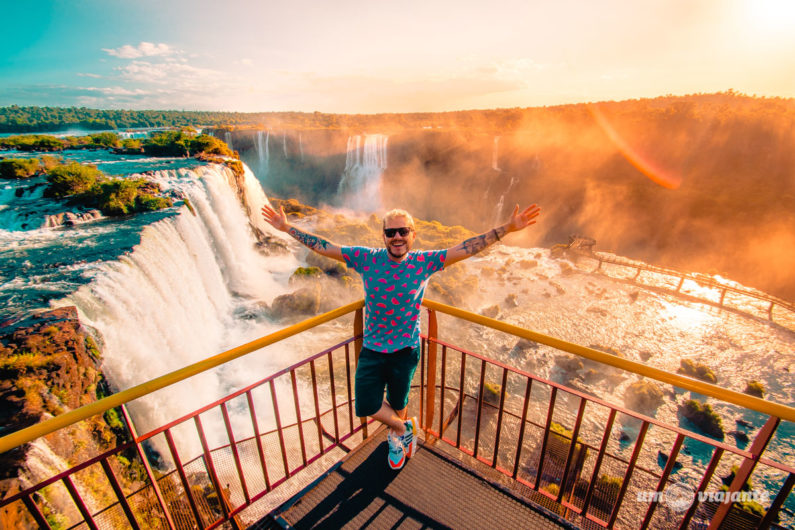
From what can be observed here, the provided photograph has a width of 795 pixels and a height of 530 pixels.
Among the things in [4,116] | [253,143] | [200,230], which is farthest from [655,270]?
[4,116]

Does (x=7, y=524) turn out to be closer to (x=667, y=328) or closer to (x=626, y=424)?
(x=626, y=424)

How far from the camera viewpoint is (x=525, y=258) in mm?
23422

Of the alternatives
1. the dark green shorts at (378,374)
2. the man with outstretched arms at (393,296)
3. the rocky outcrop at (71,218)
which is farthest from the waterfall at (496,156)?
the dark green shorts at (378,374)

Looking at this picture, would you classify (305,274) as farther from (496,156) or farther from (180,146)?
(496,156)

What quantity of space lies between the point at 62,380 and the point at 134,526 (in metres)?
4.65

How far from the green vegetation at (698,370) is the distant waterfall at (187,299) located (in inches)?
575

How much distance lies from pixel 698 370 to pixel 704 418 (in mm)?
2597

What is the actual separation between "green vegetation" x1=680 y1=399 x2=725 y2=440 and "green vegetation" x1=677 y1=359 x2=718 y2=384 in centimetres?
183

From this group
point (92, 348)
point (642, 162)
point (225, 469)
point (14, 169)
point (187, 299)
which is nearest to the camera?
point (92, 348)

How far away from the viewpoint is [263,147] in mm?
47219

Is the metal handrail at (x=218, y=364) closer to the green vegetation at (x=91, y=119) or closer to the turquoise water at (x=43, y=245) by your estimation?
the turquoise water at (x=43, y=245)

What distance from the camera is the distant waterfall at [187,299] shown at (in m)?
7.58

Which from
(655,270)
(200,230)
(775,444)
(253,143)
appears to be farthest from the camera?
(253,143)

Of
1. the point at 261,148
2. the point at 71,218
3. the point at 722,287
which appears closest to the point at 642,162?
the point at 722,287
